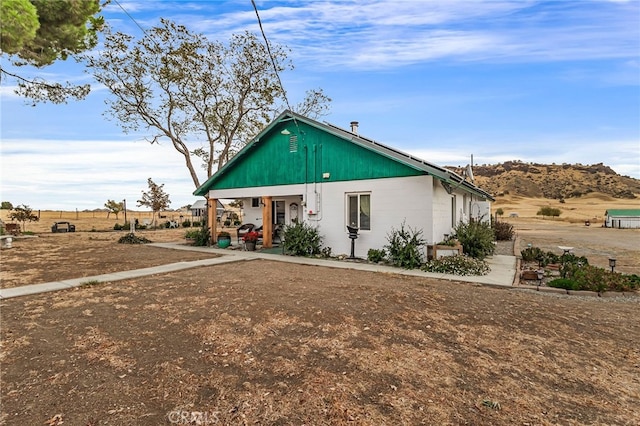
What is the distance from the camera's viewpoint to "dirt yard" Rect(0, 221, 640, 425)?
2.92 m

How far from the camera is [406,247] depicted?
10.5 m

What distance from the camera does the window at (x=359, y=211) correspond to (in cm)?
1214

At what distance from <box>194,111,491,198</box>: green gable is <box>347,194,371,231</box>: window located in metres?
0.75

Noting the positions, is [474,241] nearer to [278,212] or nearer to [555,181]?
[278,212]

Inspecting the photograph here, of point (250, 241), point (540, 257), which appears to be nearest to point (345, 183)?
point (250, 241)

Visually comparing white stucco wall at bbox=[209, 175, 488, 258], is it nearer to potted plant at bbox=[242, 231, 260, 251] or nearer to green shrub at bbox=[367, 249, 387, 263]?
green shrub at bbox=[367, 249, 387, 263]

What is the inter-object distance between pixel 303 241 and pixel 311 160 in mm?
3244

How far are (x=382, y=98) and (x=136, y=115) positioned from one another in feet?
53.5

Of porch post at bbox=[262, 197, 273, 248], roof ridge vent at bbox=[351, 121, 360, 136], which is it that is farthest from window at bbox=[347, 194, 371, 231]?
porch post at bbox=[262, 197, 273, 248]

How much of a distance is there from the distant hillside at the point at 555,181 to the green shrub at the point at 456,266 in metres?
66.2

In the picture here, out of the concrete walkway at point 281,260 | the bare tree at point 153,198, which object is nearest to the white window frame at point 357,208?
the concrete walkway at point 281,260

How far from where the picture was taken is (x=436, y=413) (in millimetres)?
2875

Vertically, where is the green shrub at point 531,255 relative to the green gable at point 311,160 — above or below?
below

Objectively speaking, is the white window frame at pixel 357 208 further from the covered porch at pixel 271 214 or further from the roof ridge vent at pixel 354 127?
the covered porch at pixel 271 214
